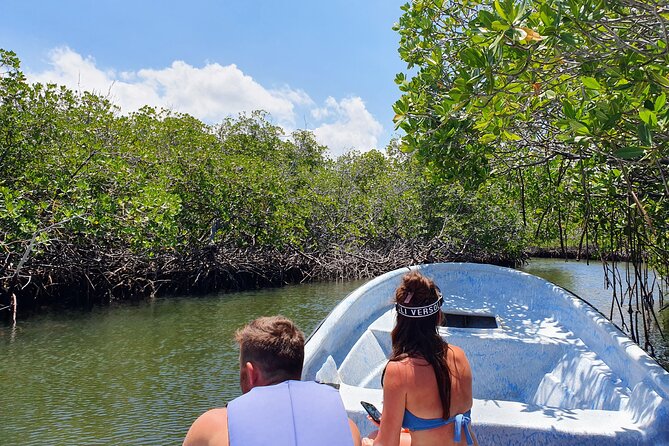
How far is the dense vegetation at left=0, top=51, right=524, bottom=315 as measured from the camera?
9.16 m

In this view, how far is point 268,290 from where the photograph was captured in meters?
14.7

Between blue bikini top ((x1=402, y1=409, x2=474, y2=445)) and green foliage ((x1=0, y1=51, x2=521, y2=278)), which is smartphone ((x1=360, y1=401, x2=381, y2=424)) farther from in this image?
green foliage ((x1=0, y1=51, x2=521, y2=278))

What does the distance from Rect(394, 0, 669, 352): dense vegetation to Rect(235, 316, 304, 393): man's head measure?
177 centimetres

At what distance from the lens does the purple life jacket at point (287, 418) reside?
146 centimetres

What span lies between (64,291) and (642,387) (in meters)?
11.7

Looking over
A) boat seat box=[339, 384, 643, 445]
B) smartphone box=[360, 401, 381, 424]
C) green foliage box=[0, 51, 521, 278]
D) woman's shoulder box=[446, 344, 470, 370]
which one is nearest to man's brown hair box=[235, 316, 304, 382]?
woman's shoulder box=[446, 344, 470, 370]

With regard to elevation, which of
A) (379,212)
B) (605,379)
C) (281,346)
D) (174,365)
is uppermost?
(379,212)

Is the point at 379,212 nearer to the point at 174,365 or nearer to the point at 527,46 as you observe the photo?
the point at 174,365

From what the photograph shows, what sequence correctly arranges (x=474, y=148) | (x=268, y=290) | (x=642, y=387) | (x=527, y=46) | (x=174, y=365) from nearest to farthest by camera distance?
1. (x=642, y=387)
2. (x=527, y=46)
3. (x=474, y=148)
4. (x=174, y=365)
5. (x=268, y=290)

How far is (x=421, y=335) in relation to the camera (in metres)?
Answer: 2.26

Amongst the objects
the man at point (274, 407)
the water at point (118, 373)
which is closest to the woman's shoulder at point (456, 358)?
the man at point (274, 407)

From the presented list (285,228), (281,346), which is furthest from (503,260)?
(281,346)

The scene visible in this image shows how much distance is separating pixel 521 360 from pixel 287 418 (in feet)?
10.2

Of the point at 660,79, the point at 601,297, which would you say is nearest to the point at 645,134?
the point at 660,79
